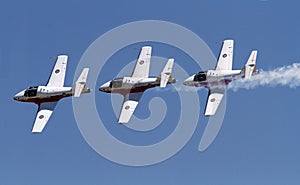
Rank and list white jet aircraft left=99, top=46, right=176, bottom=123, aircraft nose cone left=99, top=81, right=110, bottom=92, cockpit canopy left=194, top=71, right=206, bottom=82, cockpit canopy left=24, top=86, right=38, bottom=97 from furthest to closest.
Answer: cockpit canopy left=24, top=86, right=38, bottom=97 → aircraft nose cone left=99, top=81, right=110, bottom=92 → cockpit canopy left=194, top=71, right=206, bottom=82 → white jet aircraft left=99, top=46, right=176, bottom=123

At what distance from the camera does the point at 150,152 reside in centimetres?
16175

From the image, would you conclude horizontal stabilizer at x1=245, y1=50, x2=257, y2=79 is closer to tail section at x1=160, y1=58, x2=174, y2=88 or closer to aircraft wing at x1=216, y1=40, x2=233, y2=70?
aircraft wing at x1=216, y1=40, x2=233, y2=70

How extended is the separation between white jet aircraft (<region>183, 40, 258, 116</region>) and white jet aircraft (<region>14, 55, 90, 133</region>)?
740 inches

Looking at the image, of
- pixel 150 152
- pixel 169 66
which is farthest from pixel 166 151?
pixel 169 66

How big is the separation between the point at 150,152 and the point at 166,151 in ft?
16.4

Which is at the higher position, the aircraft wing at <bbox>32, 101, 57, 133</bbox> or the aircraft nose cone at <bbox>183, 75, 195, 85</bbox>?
the aircraft nose cone at <bbox>183, 75, 195, 85</bbox>

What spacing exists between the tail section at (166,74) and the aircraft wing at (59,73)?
19166 mm

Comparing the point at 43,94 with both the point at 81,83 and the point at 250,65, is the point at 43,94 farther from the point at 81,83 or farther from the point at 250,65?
the point at 250,65

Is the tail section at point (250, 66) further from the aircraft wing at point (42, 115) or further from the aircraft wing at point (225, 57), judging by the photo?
the aircraft wing at point (42, 115)

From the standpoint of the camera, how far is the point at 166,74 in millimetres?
148125

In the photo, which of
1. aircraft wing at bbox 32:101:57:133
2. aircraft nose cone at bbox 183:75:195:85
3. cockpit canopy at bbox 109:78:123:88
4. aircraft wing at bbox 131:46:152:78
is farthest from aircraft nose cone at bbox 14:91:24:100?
aircraft nose cone at bbox 183:75:195:85

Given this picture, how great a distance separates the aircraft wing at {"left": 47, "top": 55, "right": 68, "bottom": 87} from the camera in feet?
526

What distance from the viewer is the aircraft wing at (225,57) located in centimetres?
15400

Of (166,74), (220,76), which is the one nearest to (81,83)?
(166,74)
